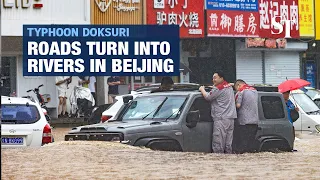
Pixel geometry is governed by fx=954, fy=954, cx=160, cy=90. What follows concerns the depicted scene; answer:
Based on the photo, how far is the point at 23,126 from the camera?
1911 centimetres

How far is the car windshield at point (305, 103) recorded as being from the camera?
27203mm

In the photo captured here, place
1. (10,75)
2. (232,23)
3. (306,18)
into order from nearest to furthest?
(10,75), (232,23), (306,18)

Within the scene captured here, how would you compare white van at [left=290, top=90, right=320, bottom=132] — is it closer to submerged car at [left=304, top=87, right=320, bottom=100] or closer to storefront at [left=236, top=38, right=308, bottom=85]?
submerged car at [left=304, top=87, right=320, bottom=100]

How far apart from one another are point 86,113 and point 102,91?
3.31m

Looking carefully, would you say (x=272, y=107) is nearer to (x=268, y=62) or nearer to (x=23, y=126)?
(x=23, y=126)

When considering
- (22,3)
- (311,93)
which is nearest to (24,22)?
(22,3)

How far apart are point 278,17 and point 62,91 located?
1358 cm

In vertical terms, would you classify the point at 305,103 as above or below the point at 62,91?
below

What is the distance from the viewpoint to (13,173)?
13.8 m

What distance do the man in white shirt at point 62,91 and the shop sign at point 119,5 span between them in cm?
382

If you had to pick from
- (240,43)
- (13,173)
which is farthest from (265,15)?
(13,173)

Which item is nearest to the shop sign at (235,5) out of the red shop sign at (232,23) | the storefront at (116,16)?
the red shop sign at (232,23)

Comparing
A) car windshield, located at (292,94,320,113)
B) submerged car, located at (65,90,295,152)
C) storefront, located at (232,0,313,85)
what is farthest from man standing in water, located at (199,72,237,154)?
storefront, located at (232,0,313,85)

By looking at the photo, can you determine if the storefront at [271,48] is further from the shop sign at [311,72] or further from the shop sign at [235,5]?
the shop sign at [311,72]
